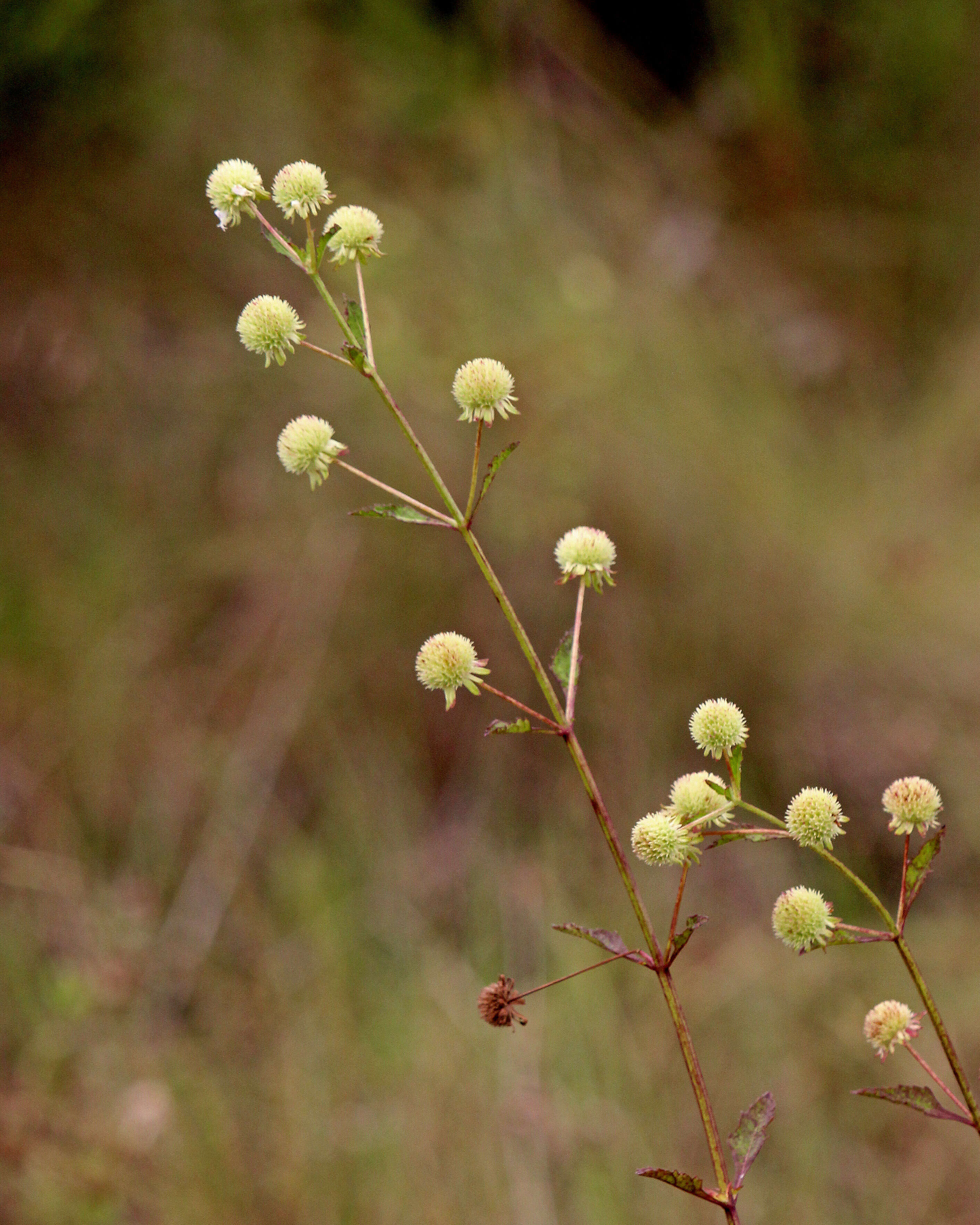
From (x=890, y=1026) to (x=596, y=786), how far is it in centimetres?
21

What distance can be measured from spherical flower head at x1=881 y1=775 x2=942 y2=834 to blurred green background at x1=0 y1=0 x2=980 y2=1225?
1.32m

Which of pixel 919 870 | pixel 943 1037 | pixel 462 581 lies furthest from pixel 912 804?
pixel 462 581

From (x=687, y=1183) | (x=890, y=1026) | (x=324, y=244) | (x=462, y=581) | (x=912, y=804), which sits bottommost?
(x=687, y=1183)

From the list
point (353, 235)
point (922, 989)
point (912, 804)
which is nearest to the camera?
point (922, 989)

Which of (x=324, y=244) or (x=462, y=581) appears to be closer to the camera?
(x=324, y=244)

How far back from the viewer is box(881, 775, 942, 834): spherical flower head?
26.3 inches

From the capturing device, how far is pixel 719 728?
27.4 inches

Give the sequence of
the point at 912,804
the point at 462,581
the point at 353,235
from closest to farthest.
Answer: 1. the point at 912,804
2. the point at 353,235
3. the point at 462,581

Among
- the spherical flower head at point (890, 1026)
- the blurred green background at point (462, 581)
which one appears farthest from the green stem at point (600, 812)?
the blurred green background at point (462, 581)

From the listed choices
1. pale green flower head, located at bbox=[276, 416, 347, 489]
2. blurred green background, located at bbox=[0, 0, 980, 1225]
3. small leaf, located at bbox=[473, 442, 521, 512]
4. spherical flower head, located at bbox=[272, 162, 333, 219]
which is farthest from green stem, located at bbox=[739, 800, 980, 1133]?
blurred green background, located at bbox=[0, 0, 980, 1225]

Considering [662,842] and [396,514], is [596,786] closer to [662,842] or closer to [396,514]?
[662,842]

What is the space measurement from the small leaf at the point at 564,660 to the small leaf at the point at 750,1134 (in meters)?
0.27

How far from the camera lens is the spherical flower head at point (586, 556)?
793mm

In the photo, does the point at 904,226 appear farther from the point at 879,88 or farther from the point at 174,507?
the point at 174,507
